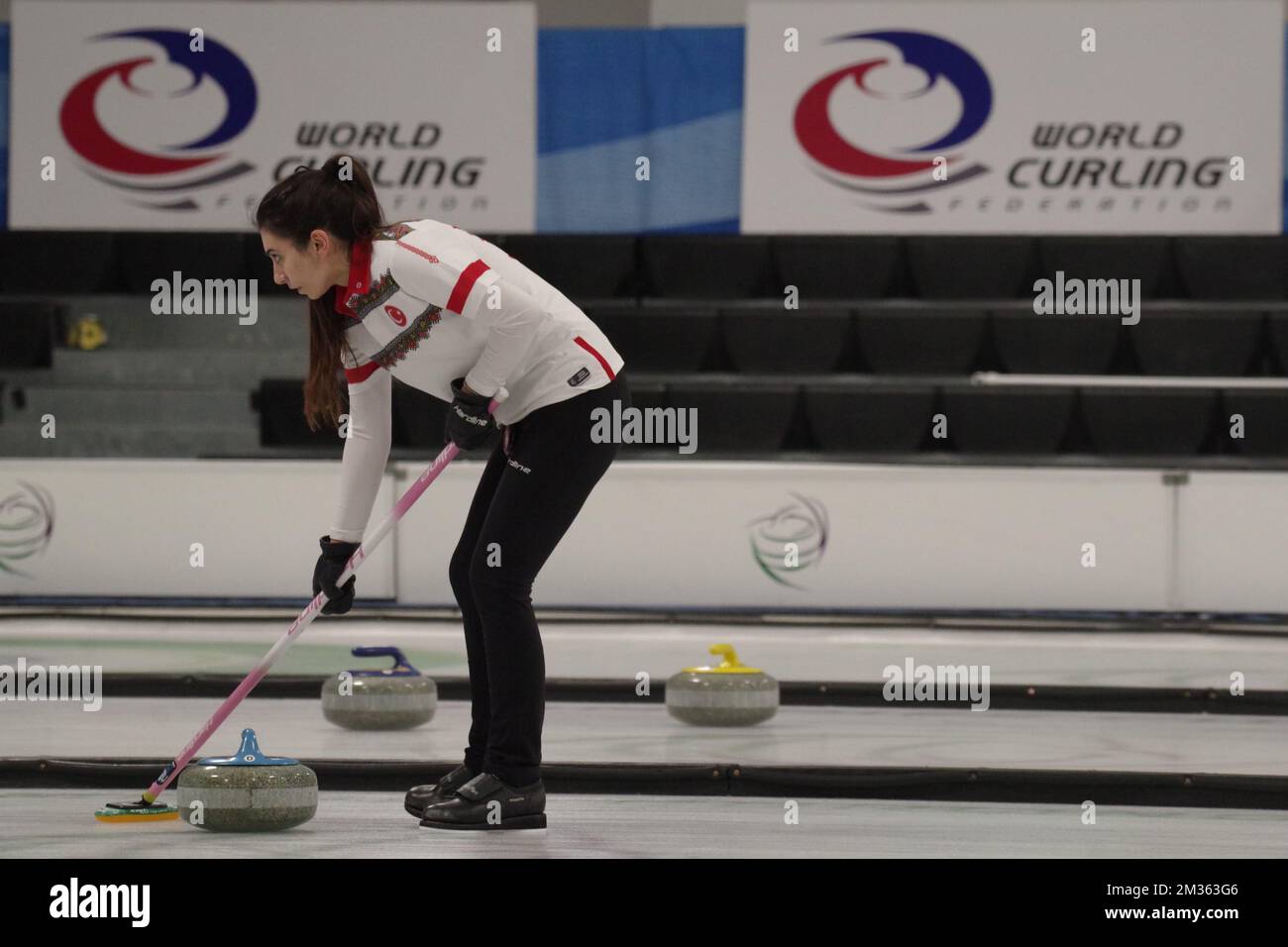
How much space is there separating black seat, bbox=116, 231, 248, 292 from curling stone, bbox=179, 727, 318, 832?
17.8 feet

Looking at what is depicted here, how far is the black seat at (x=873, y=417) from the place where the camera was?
274 inches

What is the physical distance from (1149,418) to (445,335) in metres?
4.90

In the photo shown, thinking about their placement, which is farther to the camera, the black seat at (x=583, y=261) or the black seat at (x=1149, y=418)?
the black seat at (x=583, y=261)

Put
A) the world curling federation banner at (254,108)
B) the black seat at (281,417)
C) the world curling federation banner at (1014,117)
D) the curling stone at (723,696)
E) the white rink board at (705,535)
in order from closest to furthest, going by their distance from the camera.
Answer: the curling stone at (723,696) < the white rink board at (705,535) < the black seat at (281,417) < the world curling federation banner at (1014,117) < the world curling federation banner at (254,108)

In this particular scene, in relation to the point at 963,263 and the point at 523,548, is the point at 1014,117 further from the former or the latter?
the point at 523,548

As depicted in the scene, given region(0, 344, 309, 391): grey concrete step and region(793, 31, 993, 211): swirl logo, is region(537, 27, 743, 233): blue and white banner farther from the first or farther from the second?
region(0, 344, 309, 391): grey concrete step

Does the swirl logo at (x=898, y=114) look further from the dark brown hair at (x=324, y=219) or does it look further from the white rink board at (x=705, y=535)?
the dark brown hair at (x=324, y=219)

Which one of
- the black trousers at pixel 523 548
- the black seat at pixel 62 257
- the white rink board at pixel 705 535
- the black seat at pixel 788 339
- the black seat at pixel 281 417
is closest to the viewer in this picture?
the black trousers at pixel 523 548

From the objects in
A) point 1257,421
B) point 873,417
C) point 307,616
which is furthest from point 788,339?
point 307,616

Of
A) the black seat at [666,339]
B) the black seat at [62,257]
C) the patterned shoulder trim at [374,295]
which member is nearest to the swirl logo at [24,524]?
the black seat at [62,257]

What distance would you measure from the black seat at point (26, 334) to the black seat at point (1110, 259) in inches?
178

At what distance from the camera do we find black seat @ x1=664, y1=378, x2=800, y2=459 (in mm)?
6895

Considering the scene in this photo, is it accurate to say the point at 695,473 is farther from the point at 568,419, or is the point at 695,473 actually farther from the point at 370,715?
the point at 568,419
